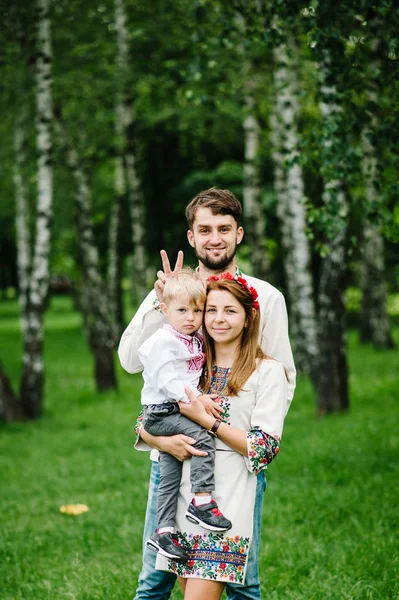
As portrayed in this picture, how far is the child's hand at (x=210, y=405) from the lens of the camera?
3.54 m

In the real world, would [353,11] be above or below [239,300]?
above

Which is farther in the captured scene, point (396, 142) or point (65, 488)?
point (65, 488)

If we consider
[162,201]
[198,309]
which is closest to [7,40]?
[198,309]

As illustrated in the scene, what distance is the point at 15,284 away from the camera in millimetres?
60344

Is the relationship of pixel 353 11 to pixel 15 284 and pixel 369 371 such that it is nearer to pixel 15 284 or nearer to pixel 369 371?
pixel 369 371

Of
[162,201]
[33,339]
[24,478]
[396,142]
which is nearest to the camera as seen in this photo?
[396,142]

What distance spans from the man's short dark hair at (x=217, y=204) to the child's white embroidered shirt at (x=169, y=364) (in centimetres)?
61

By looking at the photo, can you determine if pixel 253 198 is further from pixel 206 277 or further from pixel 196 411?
pixel 196 411

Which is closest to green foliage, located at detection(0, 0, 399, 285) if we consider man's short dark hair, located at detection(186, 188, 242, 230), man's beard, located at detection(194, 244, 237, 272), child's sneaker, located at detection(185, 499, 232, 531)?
man's short dark hair, located at detection(186, 188, 242, 230)

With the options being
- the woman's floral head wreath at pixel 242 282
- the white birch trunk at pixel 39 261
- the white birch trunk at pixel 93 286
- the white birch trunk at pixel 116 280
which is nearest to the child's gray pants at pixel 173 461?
the woman's floral head wreath at pixel 242 282

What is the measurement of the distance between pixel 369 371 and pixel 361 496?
9063 mm

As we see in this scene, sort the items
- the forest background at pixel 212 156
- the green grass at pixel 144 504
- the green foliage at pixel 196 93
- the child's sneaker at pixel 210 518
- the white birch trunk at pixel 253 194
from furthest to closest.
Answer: the white birch trunk at pixel 253 194 → the forest background at pixel 212 156 → the green foliage at pixel 196 93 → the green grass at pixel 144 504 → the child's sneaker at pixel 210 518

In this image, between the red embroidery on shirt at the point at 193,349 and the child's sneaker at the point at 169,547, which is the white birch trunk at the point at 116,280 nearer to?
the red embroidery on shirt at the point at 193,349

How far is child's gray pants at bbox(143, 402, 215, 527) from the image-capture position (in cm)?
350
